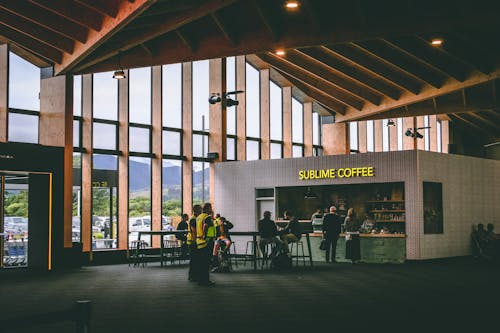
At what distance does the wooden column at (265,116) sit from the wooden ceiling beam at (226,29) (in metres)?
9.07

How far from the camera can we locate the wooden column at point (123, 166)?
59.6 feet

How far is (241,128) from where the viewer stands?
2184 centimetres

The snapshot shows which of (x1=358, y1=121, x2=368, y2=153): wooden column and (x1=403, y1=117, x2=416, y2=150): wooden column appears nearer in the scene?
(x1=358, y1=121, x2=368, y2=153): wooden column

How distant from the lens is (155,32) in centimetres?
1276

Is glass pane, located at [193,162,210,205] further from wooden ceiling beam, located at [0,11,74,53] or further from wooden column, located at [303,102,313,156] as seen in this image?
wooden ceiling beam, located at [0,11,74,53]

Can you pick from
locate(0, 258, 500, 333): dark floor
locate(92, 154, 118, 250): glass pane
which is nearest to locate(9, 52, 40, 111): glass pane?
locate(92, 154, 118, 250): glass pane

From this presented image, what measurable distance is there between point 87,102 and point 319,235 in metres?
7.13

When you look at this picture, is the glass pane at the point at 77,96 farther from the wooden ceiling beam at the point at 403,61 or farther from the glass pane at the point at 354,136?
the glass pane at the point at 354,136

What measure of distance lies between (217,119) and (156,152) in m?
2.51

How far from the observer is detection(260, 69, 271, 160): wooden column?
2266cm

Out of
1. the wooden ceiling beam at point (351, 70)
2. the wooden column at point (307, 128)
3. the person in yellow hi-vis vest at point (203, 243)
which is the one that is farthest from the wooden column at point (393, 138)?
the person in yellow hi-vis vest at point (203, 243)

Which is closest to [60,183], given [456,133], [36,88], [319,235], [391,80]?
[36,88]

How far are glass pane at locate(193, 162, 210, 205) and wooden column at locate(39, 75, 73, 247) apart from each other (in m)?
5.18

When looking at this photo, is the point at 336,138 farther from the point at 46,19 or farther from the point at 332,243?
the point at 46,19
